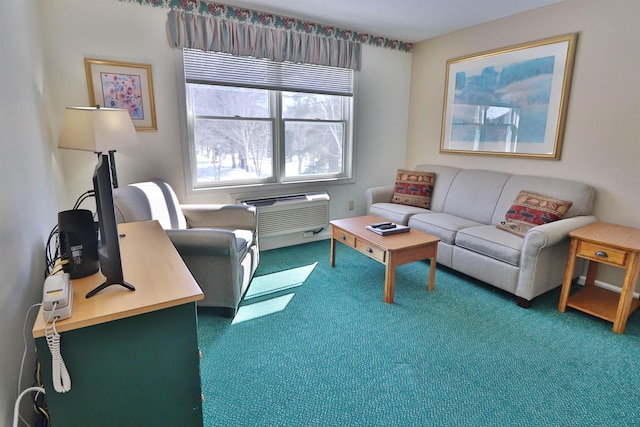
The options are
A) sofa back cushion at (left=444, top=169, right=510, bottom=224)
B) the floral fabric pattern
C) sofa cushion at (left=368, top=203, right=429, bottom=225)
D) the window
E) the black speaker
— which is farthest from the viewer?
sofa cushion at (left=368, top=203, right=429, bottom=225)

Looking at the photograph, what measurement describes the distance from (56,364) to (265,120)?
2931mm

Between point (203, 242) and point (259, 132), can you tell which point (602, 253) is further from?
point (259, 132)

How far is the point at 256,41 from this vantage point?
326cm

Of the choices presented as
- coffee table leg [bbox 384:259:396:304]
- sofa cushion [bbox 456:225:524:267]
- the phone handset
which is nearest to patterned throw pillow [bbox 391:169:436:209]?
sofa cushion [bbox 456:225:524:267]

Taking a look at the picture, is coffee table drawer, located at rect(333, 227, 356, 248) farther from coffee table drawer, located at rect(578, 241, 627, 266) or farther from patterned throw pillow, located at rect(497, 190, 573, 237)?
coffee table drawer, located at rect(578, 241, 627, 266)

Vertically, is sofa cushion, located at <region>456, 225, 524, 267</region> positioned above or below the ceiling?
below

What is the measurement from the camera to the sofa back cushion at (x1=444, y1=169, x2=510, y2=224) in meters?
3.39

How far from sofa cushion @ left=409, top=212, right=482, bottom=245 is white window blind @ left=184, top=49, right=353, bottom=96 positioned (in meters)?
1.69

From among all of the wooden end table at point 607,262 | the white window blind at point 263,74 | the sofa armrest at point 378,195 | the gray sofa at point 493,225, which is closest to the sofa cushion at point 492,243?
the gray sofa at point 493,225

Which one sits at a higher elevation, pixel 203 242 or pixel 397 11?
pixel 397 11

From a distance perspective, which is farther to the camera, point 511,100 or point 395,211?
point 395,211

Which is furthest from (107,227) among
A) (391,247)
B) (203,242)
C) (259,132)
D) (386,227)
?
(259,132)

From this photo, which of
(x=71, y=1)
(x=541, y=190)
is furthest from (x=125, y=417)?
(x=541, y=190)

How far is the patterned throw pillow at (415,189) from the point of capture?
390cm
